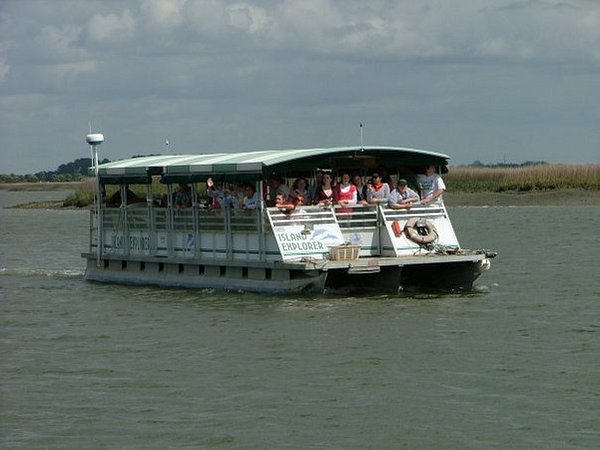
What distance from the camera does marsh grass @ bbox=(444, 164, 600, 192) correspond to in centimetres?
7312

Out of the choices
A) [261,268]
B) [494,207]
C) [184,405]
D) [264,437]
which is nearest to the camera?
[264,437]

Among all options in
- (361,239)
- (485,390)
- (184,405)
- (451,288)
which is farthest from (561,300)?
(184,405)

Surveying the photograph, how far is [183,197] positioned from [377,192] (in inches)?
160

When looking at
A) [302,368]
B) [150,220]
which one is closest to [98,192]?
[150,220]

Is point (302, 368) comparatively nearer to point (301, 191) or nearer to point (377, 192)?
point (301, 191)

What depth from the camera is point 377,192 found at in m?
26.1

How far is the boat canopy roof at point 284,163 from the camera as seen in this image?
83.2ft

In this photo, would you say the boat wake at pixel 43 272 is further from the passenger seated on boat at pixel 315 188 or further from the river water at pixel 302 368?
the passenger seated on boat at pixel 315 188

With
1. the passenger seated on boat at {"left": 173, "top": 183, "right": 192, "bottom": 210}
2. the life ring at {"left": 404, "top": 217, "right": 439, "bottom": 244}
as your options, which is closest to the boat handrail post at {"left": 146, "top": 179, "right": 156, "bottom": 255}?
the passenger seated on boat at {"left": 173, "top": 183, "right": 192, "bottom": 210}

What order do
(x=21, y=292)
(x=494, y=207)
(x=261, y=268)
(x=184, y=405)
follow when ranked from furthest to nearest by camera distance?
(x=494, y=207) → (x=21, y=292) → (x=261, y=268) → (x=184, y=405)

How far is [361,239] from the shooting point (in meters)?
25.7

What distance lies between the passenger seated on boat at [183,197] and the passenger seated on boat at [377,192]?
3746 mm

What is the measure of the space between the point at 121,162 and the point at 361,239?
712 centimetres

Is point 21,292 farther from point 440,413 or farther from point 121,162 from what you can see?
point 440,413
